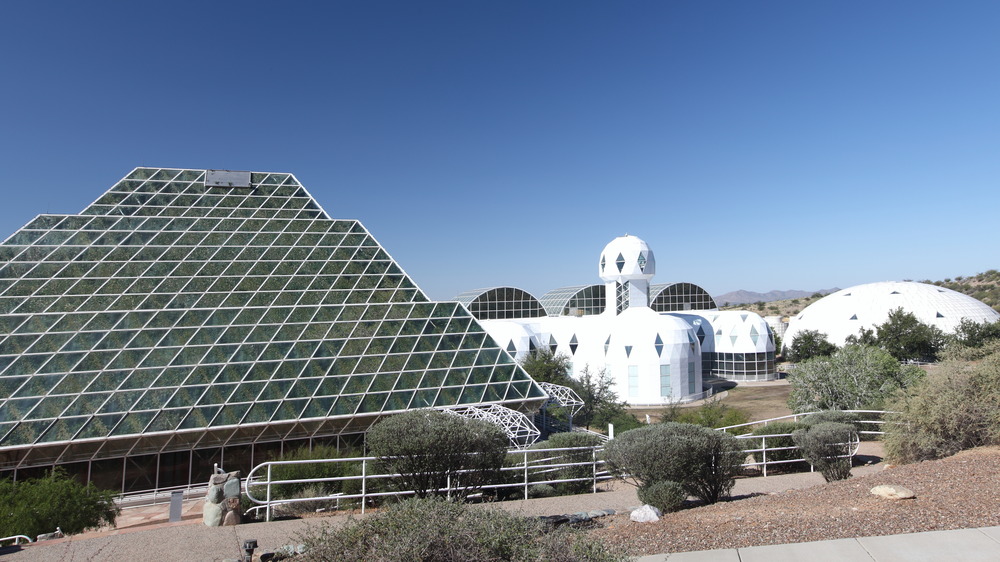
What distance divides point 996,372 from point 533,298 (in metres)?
39.5

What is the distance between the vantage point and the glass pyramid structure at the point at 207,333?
16969 mm

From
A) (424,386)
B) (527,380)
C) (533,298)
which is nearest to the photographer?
(424,386)

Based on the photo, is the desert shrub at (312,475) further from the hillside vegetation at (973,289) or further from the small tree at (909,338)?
the hillside vegetation at (973,289)

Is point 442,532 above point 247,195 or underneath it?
underneath

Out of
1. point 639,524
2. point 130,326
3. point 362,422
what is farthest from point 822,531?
point 130,326

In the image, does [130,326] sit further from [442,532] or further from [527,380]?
[442,532]

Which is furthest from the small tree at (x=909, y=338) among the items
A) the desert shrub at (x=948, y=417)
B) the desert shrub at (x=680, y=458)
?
the desert shrub at (x=680, y=458)

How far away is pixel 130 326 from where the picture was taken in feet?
63.5

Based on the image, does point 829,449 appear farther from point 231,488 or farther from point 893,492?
point 231,488

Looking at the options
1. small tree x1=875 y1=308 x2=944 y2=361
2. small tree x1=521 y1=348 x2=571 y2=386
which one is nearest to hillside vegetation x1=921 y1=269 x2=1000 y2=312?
small tree x1=875 y1=308 x2=944 y2=361

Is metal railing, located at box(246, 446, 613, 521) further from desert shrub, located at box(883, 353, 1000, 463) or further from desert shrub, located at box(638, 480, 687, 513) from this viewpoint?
desert shrub, located at box(883, 353, 1000, 463)

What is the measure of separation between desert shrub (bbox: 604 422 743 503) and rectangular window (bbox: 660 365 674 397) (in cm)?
2566

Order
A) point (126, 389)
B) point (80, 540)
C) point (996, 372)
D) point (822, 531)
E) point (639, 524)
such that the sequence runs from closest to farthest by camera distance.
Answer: point (822, 531)
point (639, 524)
point (80, 540)
point (996, 372)
point (126, 389)

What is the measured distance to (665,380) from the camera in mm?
34812
